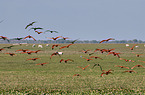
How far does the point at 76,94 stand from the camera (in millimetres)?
10133

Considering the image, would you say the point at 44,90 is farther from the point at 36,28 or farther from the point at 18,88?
the point at 36,28

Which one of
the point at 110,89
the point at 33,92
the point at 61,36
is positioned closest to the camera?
the point at 61,36

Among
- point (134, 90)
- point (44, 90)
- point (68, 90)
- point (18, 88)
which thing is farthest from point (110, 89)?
point (18, 88)

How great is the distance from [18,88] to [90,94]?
3936 mm

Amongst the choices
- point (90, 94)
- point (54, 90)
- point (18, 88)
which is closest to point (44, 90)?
point (54, 90)

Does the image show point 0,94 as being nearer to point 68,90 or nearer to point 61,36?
point 68,90

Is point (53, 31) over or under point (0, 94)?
over

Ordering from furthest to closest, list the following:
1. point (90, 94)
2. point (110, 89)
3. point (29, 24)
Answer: point (110, 89), point (90, 94), point (29, 24)

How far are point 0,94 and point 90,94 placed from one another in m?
3.74

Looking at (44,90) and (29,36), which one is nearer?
(29,36)

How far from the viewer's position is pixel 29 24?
6570 millimetres

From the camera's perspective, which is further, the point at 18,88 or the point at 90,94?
the point at 18,88

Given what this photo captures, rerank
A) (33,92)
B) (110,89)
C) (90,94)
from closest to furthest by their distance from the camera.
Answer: (90,94) < (33,92) < (110,89)

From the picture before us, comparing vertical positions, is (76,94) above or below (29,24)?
below
